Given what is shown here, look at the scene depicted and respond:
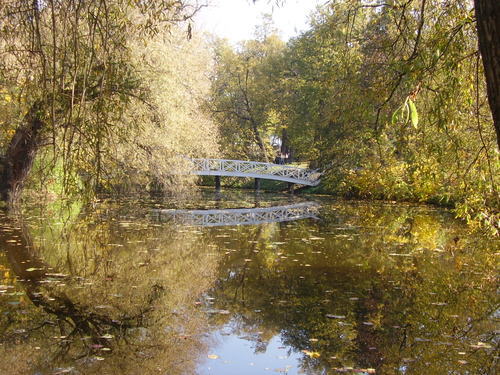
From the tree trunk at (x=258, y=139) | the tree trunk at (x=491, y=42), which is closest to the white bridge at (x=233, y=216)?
the tree trunk at (x=491, y=42)

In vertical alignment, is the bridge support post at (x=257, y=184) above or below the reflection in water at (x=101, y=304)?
above

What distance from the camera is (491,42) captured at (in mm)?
1667

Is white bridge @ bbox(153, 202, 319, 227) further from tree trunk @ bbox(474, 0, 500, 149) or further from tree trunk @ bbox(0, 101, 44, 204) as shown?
tree trunk @ bbox(474, 0, 500, 149)

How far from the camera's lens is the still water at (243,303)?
362cm

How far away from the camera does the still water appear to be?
3625 mm

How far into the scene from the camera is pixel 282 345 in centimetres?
396

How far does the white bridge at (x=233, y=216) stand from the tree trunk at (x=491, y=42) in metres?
9.70

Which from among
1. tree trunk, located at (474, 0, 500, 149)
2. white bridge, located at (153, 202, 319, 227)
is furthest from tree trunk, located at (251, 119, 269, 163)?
tree trunk, located at (474, 0, 500, 149)

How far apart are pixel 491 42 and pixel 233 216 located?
11.7 metres

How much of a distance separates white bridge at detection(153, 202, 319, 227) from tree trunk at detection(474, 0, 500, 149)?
31.8 feet

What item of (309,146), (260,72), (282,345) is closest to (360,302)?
(282,345)

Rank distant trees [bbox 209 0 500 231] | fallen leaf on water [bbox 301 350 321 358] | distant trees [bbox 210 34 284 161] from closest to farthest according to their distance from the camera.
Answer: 1. fallen leaf on water [bbox 301 350 321 358]
2. distant trees [bbox 209 0 500 231]
3. distant trees [bbox 210 34 284 161]

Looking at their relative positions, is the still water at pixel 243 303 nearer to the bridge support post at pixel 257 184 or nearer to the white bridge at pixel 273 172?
the white bridge at pixel 273 172

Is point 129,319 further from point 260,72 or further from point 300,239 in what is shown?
point 260,72
